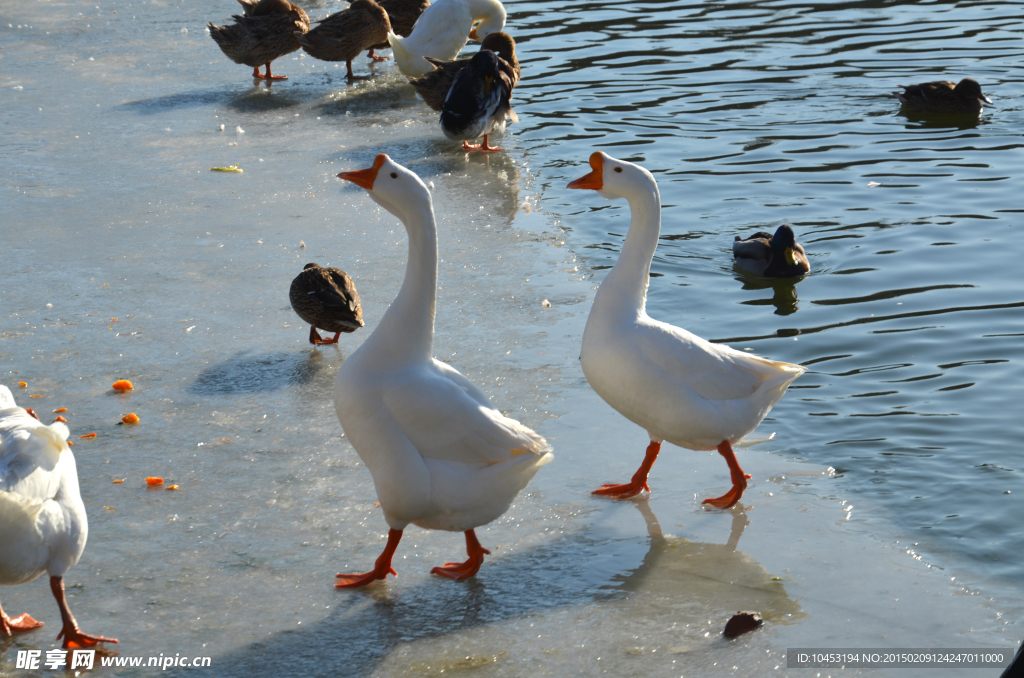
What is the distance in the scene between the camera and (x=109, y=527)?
4066 millimetres

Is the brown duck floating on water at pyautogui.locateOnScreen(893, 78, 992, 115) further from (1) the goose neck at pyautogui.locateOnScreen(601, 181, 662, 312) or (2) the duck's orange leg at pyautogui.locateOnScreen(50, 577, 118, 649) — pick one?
(2) the duck's orange leg at pyautogui.locateOnScreen(50, 577, 118, 649)

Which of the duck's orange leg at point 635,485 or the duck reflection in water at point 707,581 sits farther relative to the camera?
the duck's orange leg at point 635,485

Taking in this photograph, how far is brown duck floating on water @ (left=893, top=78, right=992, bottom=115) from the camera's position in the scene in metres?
10.2

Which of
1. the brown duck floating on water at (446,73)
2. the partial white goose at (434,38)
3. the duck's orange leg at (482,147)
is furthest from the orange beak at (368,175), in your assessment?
the partial white goose at (434,38)

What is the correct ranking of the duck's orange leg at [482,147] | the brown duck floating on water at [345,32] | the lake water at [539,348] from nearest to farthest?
1. the lake water at [539,348]
2. the duck's orange leg at [482,147]
3. the brown duck floating on water at [345,32]

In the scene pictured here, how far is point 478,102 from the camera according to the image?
30.2 feet

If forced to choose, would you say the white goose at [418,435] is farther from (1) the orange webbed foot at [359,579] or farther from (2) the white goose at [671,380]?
(2) the white goose at [671,380]

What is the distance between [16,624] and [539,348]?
121 inches

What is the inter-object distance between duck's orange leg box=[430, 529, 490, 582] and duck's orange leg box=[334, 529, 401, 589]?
0.71ft

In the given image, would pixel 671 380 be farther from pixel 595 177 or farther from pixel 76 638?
pixel 76 638

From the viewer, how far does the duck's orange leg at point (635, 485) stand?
14.4 feet

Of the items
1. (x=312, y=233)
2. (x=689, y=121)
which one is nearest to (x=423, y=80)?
(x=689, y=121)

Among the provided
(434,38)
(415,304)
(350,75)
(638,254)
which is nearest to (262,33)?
(350,75)

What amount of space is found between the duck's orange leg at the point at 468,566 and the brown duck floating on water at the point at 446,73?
276 inches
